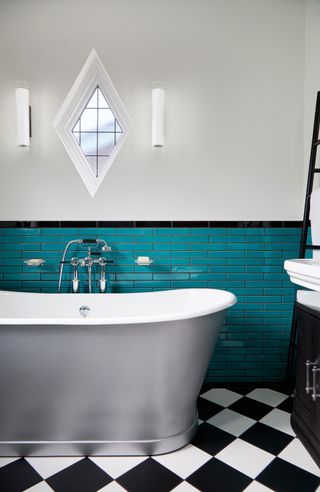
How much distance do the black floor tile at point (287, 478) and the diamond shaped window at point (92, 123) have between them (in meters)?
2.01

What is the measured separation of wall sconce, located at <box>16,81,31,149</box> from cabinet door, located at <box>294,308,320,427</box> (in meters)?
2.15

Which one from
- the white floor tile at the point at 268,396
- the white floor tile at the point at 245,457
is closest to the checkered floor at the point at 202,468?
the white floor tile at the point at 245,457

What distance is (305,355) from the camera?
1.87m

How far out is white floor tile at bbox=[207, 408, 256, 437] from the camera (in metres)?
2.02

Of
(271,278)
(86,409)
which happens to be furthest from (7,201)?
(271,278)

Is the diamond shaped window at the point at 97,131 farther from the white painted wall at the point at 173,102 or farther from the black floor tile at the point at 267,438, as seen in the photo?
the black floor tile at the point at 267,438

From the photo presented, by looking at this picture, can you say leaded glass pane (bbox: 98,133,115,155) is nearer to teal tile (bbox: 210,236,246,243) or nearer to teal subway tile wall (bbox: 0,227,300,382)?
teal subway tile wall (bbox: 0,227,300,382)

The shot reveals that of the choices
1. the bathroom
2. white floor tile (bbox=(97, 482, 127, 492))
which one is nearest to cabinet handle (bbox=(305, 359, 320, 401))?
the bathroom

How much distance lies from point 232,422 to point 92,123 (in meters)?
2.29

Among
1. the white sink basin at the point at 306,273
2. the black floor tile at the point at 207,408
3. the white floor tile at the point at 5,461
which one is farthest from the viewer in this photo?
the black floor tile at the point at 207,408

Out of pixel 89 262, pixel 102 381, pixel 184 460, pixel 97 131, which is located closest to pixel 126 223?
pixel 89 262

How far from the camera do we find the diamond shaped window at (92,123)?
2.49m

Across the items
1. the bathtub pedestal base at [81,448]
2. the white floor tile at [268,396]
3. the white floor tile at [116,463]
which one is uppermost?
the bathtub pedestal base at [81,448]

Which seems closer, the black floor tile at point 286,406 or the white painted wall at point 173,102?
the black floor tile at point 286,406
